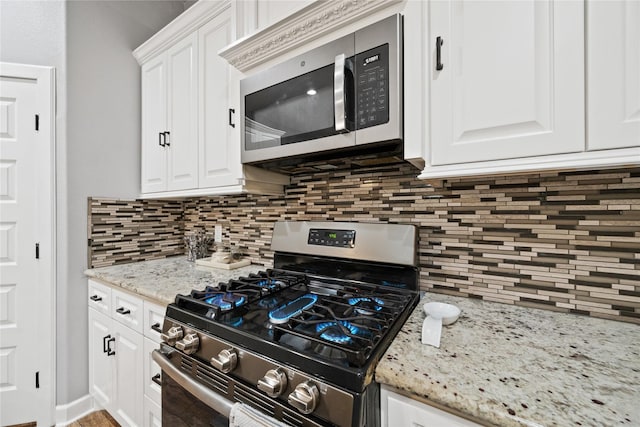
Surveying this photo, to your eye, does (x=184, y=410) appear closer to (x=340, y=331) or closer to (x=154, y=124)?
(x=340, y=331)

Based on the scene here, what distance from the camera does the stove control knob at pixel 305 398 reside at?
607 mm

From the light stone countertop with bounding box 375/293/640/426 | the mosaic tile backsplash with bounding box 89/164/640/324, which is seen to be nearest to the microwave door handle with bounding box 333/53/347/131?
the mosaic tile backsplash with bounding box 89/164/640/324

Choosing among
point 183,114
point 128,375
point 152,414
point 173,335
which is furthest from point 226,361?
point 183,114

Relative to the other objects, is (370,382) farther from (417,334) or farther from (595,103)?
(595,103)

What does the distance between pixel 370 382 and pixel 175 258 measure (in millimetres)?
1994

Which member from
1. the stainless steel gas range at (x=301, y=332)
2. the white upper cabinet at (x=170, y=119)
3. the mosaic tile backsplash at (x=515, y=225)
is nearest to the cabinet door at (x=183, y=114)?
the white upper cabinet at (x=170, y=119)

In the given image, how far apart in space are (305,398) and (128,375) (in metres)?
1.32

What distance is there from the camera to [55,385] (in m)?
1.67

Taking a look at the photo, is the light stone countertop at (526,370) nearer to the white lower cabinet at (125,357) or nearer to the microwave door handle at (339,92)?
the microwave door handle at (339,92)

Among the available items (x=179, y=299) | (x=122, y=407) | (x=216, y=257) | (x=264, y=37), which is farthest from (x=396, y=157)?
(x=122, y=407)

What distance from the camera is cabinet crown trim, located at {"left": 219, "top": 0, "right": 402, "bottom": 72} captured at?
3.24 ft

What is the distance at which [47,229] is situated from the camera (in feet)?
5.47

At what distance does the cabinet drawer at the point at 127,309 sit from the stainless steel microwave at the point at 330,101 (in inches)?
35.8

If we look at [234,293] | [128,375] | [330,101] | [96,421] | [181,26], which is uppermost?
[181,26]
